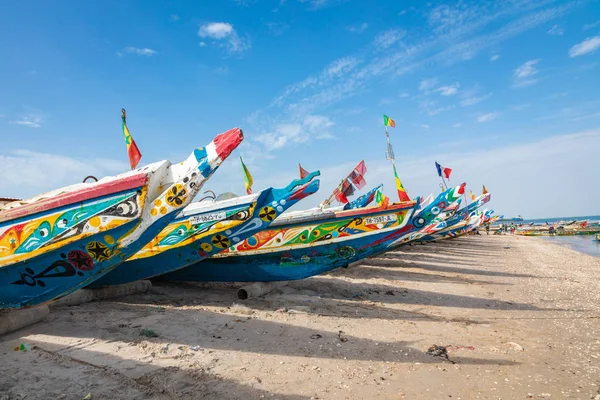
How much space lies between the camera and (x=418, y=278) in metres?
14.7

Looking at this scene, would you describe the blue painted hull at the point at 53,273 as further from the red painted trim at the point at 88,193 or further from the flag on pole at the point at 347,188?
the flag on pole at the point at 347,188

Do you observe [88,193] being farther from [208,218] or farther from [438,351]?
[438,351]

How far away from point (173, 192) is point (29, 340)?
10.6ft

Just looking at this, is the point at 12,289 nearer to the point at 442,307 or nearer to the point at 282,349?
the point at 282,349

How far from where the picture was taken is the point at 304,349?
580 cm

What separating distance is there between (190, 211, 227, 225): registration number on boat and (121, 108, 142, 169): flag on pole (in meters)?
2.21

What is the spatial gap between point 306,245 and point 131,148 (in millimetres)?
5583

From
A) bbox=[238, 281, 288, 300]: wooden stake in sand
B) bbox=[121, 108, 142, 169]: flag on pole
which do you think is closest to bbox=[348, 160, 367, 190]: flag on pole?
bbox=[238, 281, 288, 300]: wooden stake in sand

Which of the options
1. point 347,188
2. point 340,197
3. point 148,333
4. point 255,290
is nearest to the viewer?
point 148,333

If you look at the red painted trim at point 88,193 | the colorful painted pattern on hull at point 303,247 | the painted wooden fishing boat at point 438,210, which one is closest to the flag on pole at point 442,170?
the painted wooden fishing boat at point 438,210

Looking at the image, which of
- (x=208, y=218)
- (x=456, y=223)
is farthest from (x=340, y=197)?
(x=456, y=223)

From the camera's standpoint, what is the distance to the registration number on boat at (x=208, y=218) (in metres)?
8.69

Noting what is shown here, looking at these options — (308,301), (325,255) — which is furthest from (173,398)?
(325,255)

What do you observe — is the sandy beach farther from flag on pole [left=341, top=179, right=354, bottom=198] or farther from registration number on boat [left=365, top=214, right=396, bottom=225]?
flag on pole [left=341, top=179, right=354, bottom=198]
